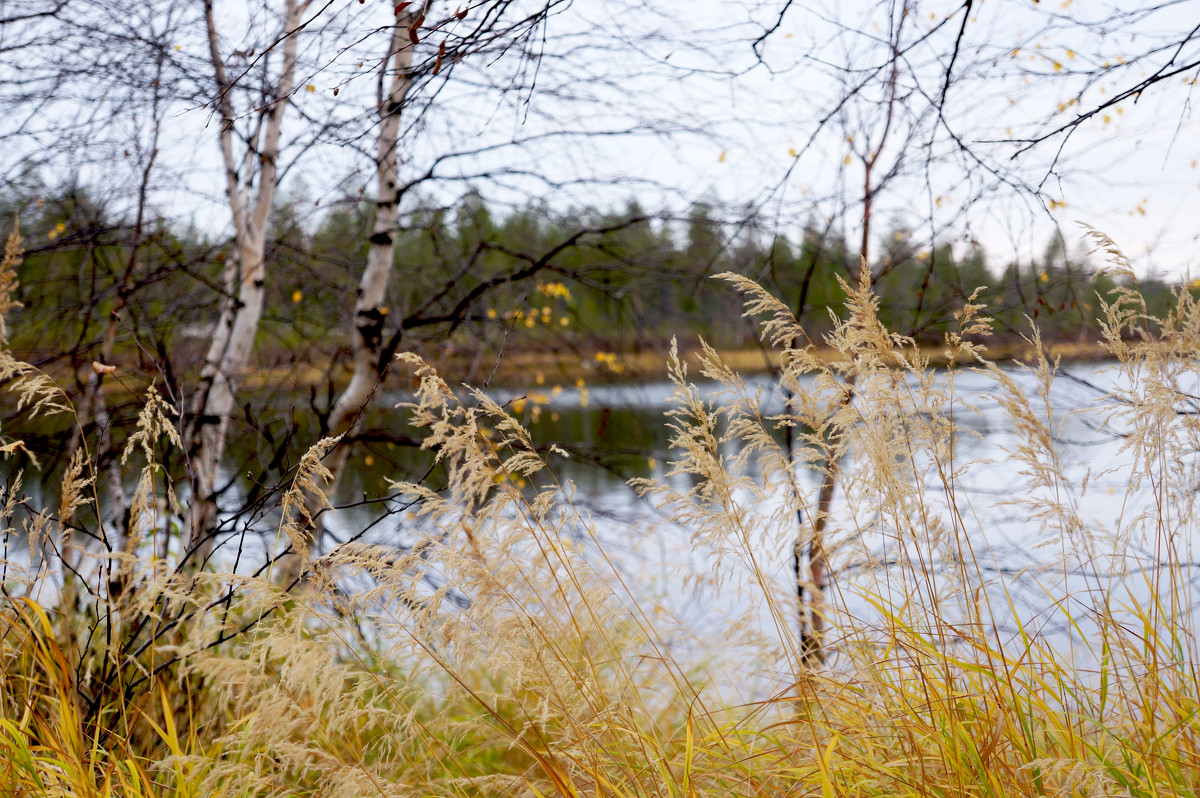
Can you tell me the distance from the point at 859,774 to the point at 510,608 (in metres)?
0.85

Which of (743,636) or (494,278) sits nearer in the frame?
(743,636)

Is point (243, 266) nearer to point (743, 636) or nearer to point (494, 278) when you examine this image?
point (494, 278)

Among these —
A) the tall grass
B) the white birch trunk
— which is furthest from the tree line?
the tall grass

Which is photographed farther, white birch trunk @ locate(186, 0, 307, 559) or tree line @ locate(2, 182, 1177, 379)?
white birch trunk @ locate(186, 0, 307, 559)

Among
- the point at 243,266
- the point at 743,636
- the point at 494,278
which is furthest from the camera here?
the point at 243,266

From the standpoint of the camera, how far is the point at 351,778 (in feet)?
5.36

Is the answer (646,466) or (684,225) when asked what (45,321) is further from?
(646,466)

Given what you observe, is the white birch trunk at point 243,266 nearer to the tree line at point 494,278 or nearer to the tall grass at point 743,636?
the tree line at point 494,278

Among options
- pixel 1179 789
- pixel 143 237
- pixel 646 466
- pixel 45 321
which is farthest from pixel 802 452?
pixel 646 466

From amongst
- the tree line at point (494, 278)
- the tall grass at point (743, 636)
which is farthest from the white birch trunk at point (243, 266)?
the tall grass at point (743, 636)

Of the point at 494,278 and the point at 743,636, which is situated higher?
the point at 494,278

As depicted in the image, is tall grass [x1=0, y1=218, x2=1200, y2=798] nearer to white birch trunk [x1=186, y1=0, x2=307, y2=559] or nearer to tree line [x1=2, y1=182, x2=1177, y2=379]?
tree line [x1=2, y1=182, x2=1177, y2=379]

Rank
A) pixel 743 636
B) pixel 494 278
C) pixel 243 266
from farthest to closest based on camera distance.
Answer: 1. pixel 243 266
2. pixel 494 278
3. pixel 743 636

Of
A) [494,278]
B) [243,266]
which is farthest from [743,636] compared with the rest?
[243,266]
